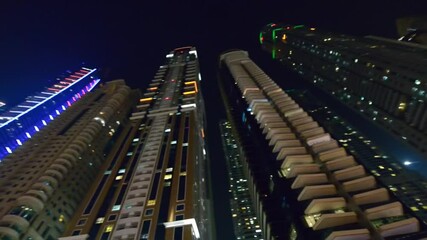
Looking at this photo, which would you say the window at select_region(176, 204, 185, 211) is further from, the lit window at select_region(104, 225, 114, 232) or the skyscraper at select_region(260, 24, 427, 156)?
the skyscraper at select_region(260, 24, 427, 156)

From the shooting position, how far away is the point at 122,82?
152375mm

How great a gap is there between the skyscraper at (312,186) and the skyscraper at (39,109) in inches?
3055

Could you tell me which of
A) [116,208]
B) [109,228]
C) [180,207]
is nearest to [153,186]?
[116,208]

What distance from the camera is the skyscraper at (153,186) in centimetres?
5719

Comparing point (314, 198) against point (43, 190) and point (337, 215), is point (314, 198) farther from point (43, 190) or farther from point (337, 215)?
point (43, 190)

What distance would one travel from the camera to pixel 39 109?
134625 millimetres

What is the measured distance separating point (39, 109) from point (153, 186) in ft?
284

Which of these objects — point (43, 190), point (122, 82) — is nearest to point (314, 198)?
point (43, 190)

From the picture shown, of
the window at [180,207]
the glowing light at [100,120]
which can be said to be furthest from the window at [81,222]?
the glowing light at [100,120]

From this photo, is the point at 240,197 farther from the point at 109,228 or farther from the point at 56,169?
the point at 109,228

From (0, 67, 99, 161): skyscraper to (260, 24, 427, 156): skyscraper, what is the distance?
101085 millimetres

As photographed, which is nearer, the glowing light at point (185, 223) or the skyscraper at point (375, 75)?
the glowing light at point (185, 223)

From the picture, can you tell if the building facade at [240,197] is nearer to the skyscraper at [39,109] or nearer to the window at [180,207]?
the window at [180,207]

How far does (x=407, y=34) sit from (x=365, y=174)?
78.2m
